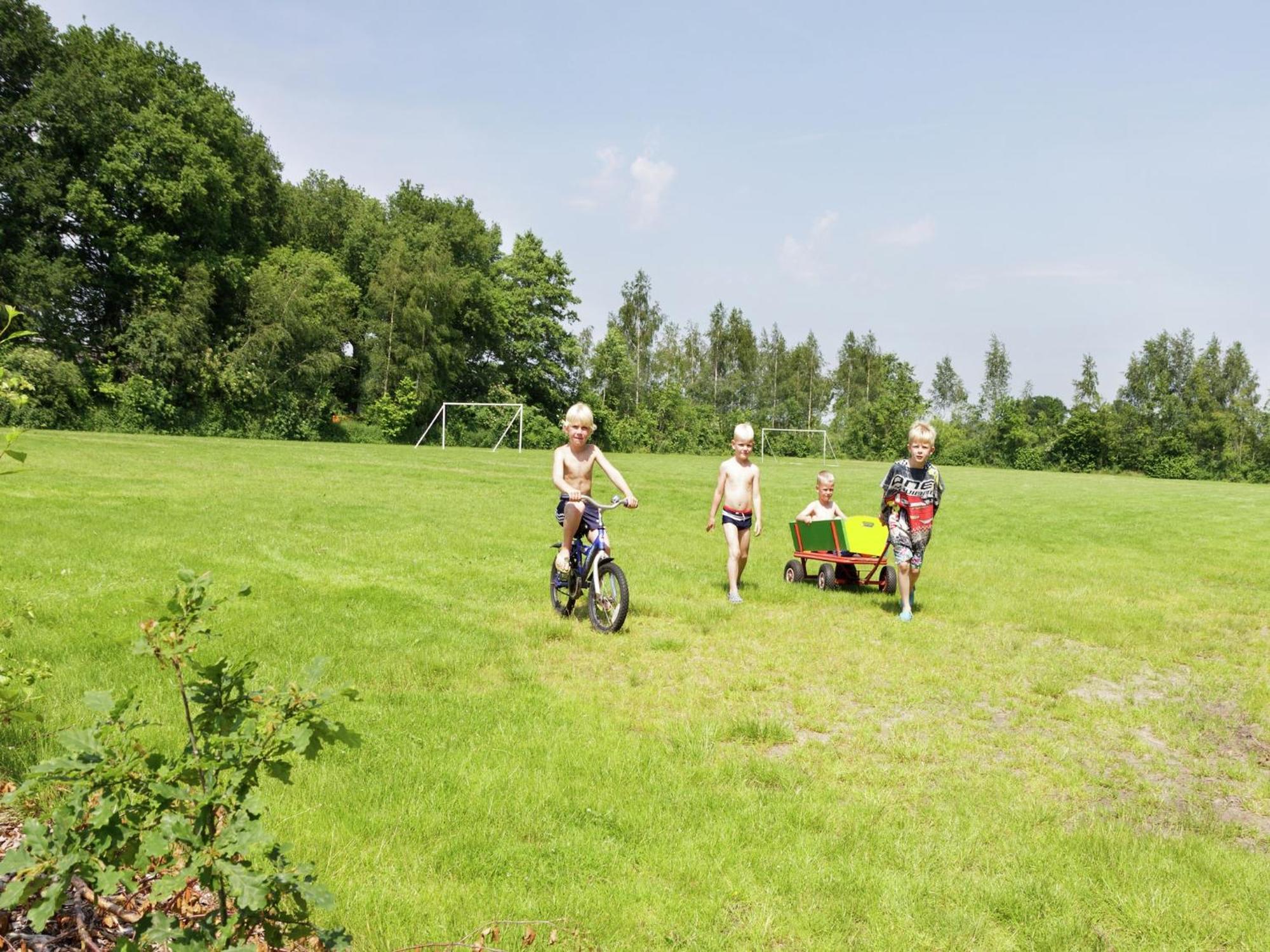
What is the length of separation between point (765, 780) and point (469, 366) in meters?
59.2

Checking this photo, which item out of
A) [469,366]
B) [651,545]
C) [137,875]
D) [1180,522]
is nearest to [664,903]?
[137,875]

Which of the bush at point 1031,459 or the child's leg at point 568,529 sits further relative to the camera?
the bush at point 1031,459

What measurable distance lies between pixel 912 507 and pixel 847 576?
2.34m

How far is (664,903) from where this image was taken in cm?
304

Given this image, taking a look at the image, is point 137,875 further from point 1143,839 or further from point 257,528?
point 257,528

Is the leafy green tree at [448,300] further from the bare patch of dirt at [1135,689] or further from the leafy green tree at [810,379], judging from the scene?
the bare patch of dirt at [1135,689]

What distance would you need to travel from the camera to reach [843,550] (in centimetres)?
987

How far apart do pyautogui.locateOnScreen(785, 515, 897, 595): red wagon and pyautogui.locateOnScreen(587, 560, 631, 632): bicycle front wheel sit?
11.6 ft

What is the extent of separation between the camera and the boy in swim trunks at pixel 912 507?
8.21 m

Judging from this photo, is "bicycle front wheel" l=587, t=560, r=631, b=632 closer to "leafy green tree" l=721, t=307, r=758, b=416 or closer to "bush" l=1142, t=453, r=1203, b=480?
"bush" l=1142, t=453, r=1203, b=480

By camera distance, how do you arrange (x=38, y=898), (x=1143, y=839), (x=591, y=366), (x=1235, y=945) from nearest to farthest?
(x=38, y=898)
(x=1235, y=945)
(x=1143, y=839)
(x=591, y=366)

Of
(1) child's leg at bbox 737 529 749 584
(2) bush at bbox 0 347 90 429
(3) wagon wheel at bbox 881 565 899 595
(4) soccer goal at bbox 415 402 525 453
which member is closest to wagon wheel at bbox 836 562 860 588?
(3) wagon wheel at bbox 881 565 899 595

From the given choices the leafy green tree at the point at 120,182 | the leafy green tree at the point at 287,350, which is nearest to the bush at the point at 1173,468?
the leafy green tree at the point at 287,350

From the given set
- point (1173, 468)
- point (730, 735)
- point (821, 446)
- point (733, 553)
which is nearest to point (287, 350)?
point (733, 553)
